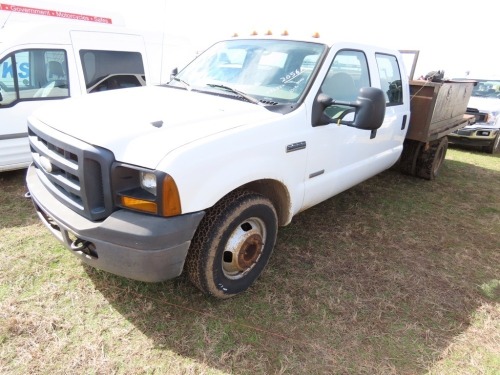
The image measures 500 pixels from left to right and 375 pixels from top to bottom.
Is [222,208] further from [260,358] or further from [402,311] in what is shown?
[402,311]

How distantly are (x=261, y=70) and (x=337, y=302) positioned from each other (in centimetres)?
209

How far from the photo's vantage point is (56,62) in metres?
5.11

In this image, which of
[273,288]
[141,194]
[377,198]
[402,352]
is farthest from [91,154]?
[377,198]

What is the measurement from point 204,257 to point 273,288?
840 millimetres

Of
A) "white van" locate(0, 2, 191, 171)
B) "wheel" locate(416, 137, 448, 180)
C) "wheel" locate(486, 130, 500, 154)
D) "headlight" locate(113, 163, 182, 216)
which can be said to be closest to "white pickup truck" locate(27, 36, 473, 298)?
"headlight" locate(113, 163, 182, 216)

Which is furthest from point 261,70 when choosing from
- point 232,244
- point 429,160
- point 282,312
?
point 429,160

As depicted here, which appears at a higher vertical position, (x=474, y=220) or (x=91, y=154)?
(x=91, y=154)

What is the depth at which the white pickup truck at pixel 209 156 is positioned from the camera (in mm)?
2145

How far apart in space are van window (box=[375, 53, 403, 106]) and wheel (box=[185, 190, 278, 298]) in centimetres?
231

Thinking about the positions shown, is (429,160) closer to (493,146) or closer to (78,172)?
(493,146)

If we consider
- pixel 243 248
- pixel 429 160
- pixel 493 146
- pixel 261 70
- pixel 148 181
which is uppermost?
pixel 261 70

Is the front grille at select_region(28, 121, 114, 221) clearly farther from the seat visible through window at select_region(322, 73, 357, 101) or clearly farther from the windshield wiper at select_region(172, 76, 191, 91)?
the seat visible through window at select_region(322, 73, 357, 101)

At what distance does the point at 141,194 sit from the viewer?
2.17 metres

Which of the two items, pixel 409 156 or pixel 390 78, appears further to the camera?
pixel 409 156
